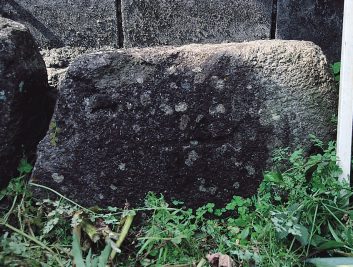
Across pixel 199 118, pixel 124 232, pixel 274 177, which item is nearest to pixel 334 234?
pixel 274 177

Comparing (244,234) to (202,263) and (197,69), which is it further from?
(197,69)

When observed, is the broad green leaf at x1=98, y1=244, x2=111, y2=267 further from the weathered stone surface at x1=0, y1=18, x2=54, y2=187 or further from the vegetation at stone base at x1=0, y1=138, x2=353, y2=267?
the weathered stone surface at x1=0, y1=18, x2=54, y2=187

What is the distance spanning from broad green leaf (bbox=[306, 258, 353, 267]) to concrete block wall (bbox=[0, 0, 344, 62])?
1.47m

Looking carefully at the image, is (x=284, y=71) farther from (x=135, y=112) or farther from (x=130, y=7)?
(x=130, y=7)

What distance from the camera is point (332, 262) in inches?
80.3

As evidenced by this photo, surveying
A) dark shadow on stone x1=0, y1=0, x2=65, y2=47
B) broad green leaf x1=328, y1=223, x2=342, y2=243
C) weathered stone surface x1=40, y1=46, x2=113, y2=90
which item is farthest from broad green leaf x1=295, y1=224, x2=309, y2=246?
dark shadow on stone x1=0, y1=0, x2=65, y2=47

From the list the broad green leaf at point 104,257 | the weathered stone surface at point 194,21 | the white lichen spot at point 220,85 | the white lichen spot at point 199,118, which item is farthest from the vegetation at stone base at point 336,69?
the broad green leaf at point 104,257

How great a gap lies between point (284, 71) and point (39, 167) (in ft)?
4.28

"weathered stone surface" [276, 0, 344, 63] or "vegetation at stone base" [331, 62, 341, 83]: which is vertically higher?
"weathered stone surface" [276, 0, 344, 63]

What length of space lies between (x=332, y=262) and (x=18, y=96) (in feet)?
5.44

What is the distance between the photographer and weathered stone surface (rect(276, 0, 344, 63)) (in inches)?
118

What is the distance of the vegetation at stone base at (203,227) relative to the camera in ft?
6.88

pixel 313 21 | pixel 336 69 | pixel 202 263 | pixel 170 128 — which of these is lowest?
pixel 202 263

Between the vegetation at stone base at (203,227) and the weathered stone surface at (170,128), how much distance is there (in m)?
0.08
